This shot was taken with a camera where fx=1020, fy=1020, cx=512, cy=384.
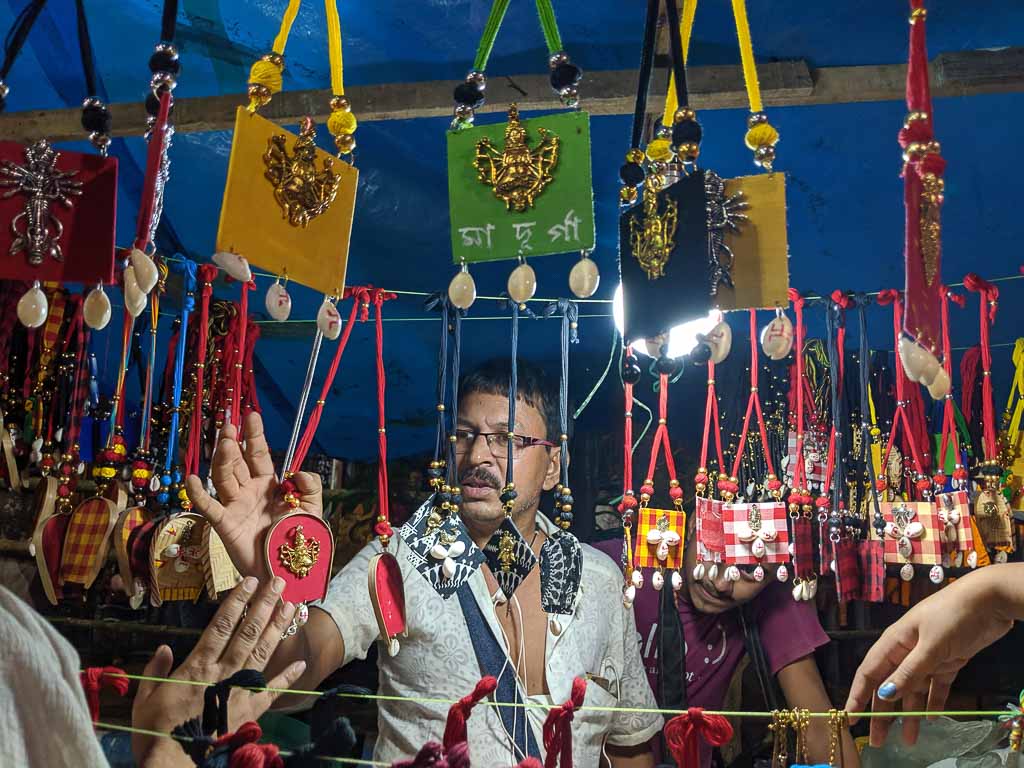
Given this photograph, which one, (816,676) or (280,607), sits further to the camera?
(816,676)

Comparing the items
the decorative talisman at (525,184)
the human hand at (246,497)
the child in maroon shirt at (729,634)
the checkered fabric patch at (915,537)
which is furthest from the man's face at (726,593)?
the decorative talisman at (525,184)

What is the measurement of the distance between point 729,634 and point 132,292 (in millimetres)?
2557

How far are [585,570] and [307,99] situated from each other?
1767 mm

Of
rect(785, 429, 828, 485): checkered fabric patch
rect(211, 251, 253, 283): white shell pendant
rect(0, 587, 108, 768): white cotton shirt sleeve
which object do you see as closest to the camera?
rect(0, 587, 108, 768): white cotton shirt sleeve

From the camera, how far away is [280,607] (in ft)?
7.72

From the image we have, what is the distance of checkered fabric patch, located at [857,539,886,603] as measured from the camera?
3119 mm

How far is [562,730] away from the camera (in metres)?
1.94

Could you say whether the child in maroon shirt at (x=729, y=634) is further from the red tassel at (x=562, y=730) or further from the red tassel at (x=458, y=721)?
the red tassel at (x=458, y=721)

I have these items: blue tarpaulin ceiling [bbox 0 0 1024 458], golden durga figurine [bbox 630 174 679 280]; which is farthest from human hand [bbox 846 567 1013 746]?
blue tarpaulin ceiling [bbox 0 0 1024 458]

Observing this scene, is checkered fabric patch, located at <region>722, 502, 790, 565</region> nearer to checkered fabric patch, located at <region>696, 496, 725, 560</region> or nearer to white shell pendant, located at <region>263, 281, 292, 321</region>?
checkered fabric patch, located at <region>696, 496, 725, 560</region>

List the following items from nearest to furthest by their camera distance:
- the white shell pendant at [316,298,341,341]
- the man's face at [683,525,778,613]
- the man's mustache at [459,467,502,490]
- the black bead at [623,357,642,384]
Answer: the white shell pendant at [316,298,341,341]
the black bead at [623,357,642,384]
the man's mustache at [459,467,502,490]
the man's face at [683,525,778,613]

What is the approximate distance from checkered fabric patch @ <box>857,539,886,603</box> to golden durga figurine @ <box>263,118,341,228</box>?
2.17 meters

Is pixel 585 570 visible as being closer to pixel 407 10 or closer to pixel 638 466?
pixel 638 466

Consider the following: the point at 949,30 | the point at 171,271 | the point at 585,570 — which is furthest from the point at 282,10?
the point at 585,570
